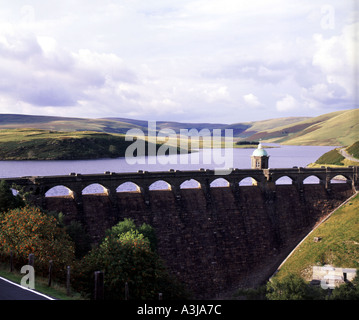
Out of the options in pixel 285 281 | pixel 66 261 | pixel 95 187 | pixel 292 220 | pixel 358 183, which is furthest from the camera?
pixel 95 187

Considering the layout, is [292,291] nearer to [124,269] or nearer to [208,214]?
[124,269]

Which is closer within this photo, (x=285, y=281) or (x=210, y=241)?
(x=285, y=281)

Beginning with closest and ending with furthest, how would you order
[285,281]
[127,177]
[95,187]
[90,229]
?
[285,281] < [90,229] < [127,177] < [95,187]

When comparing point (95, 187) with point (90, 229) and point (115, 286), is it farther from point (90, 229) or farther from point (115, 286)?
point (115, 286)

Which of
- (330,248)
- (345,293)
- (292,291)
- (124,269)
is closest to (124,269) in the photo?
(124,269)
